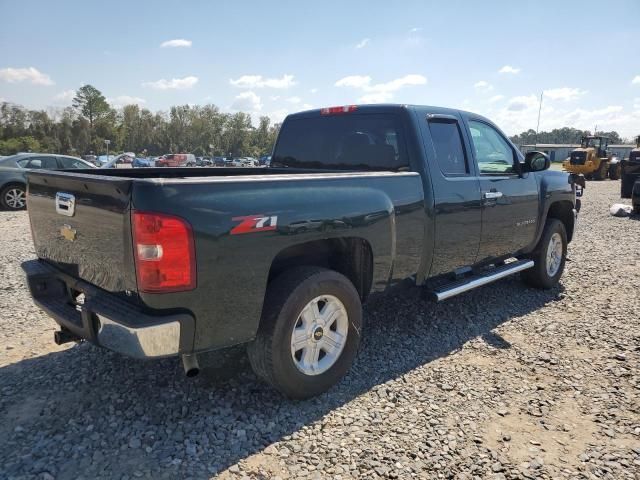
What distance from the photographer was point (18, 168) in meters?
11.3

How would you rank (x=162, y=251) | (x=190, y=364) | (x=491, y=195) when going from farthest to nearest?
(x=491, y=195) < (x=190, y=364) < (x=162, y=251)

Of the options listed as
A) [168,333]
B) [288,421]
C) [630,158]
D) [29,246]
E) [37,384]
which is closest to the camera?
[168,333]

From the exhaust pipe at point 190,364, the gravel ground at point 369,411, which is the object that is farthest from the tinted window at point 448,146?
the exhaust pipe at point 190,364

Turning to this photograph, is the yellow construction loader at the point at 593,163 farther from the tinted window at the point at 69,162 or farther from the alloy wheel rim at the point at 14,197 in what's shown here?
the alloy wheel rim at the point at 14,197

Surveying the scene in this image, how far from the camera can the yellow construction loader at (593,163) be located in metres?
28.5

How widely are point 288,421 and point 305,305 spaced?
2.37ft

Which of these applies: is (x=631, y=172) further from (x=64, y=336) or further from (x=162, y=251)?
(x=64, y=336)

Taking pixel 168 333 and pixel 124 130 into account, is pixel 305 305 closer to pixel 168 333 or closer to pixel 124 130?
pixel 168 333

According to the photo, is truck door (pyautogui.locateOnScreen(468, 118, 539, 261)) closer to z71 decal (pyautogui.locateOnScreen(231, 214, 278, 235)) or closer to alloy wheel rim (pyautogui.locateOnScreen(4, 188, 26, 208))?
z71 decal (pyautogui.locateOnScreen(231, 214, 278, 235))

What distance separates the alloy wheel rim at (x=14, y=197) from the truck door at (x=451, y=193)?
37.1 ft

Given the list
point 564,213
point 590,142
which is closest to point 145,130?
point 590,142

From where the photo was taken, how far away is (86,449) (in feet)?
8.37

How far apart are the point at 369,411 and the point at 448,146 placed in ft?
7.91

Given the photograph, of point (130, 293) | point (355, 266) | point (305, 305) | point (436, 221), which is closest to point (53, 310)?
point (130, 293)
